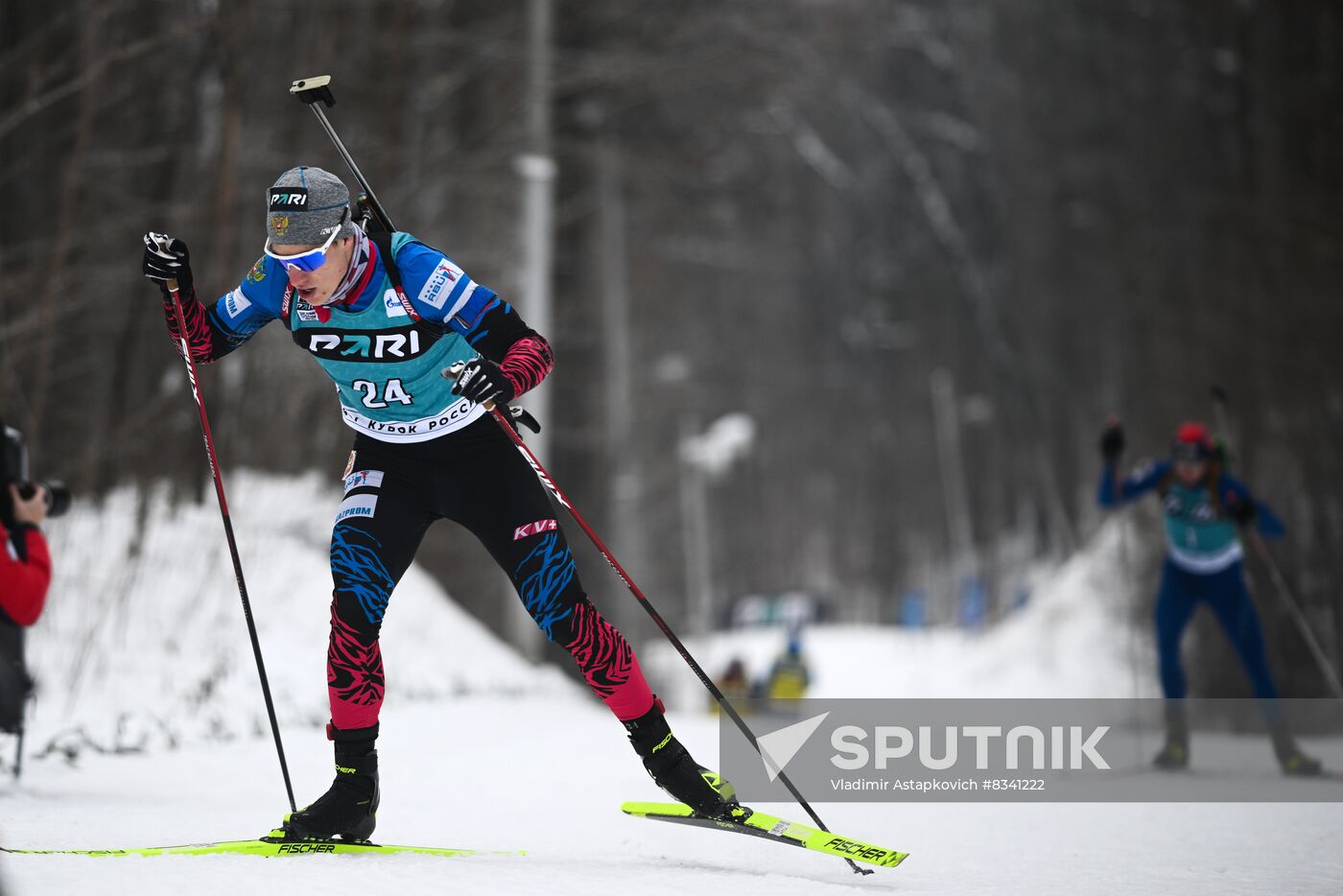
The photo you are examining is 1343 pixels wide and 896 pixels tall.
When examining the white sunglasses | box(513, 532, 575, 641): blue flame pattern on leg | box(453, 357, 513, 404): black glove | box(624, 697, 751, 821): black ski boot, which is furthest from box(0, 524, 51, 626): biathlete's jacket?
box(624, 697, 751, 821): black ski boot

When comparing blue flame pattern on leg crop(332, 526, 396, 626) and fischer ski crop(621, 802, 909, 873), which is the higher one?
blue flame pattern on leg crop(332, 526, 396, 626)

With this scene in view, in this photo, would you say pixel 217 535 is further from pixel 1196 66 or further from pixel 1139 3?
pixel 1139 3

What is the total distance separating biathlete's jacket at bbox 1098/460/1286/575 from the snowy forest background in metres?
5.62

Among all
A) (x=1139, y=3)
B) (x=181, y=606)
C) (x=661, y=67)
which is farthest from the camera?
(x=1139, y=3)

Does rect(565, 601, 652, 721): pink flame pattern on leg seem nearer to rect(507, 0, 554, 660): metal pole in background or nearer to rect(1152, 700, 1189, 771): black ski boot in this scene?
rect(1152, 700, 1189, 771): black ski boot

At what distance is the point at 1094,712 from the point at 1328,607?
6233 mm

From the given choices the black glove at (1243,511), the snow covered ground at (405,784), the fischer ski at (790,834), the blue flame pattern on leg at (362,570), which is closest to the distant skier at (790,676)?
the snow covered ground at (405,784)

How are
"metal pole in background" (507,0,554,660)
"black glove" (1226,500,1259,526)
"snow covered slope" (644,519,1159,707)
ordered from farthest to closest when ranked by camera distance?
1. "snow covered slope" (644,519,1159,707)
2. "metal pole in background" (507,0,554,660)
3. "black glove" (1226,500,1259,526)

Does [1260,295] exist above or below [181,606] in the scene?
above

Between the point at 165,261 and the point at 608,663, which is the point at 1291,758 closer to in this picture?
the point at 608,663

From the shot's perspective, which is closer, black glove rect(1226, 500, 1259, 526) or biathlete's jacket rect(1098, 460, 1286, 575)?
black glove rect(1226, 500, 1259, 526)

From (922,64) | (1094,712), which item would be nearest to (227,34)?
(1094,712)

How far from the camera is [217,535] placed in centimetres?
970

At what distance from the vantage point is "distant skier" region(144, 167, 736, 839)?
166 inches
